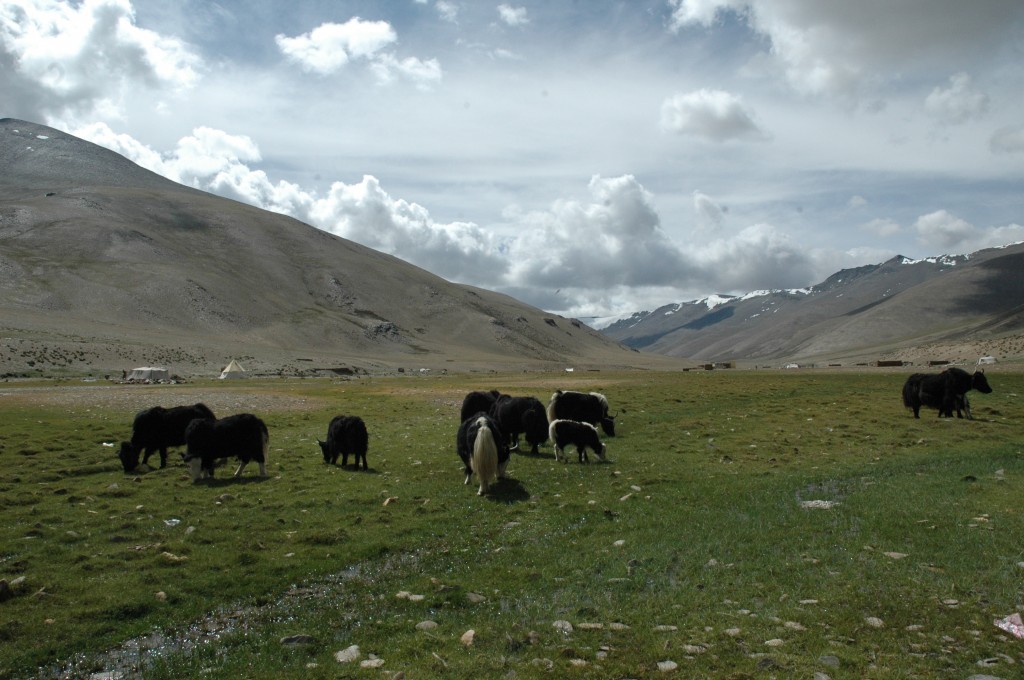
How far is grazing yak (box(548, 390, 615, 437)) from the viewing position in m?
23.7

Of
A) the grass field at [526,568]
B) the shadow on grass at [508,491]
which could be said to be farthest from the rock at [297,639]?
the shadow on grass at [508,491]

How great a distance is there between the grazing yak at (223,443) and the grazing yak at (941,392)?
24123 mm

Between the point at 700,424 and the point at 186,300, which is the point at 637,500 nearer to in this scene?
the point at 700,424

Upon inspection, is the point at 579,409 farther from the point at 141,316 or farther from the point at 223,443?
the point at 141,316

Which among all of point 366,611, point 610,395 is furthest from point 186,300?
point 366,611

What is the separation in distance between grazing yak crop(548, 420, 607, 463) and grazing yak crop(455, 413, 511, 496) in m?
3.76

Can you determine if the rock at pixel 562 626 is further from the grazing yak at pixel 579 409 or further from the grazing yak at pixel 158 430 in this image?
the grazing yak at pixel 579 409

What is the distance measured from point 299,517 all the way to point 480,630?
6.26 m

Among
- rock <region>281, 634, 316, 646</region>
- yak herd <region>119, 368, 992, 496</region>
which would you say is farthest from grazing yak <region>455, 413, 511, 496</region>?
rock <region>281, 634, 316, 646</region>

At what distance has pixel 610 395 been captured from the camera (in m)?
39.2

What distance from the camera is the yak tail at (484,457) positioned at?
14.5 meters

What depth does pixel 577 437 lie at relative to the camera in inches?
756

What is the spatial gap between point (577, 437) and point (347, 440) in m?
6.73

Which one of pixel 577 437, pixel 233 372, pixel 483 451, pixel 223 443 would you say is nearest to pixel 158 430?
pixel 223 443
